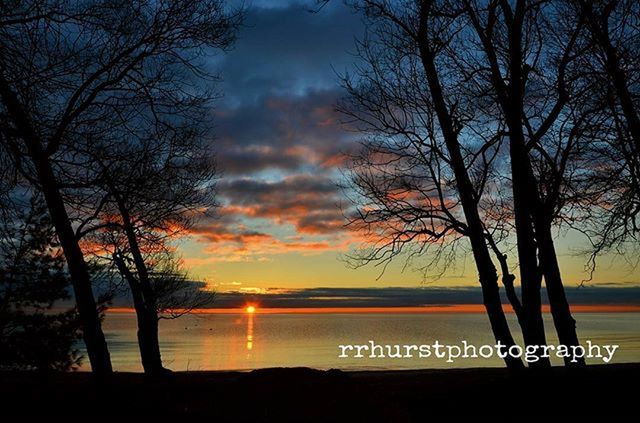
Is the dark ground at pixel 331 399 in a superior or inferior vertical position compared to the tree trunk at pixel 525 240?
inferior

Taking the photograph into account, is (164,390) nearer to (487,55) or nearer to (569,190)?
(487,55)

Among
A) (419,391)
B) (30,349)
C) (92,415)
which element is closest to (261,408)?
(92,415)

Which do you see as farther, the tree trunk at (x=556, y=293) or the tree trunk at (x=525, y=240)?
the tree trunk at (x=556, y=293)

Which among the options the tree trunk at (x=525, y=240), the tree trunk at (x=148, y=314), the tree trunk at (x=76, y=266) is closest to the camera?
the tree trunk at (x=76, y=266)

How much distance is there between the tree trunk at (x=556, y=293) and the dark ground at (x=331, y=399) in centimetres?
171

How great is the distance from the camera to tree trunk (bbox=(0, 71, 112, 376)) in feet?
36.9

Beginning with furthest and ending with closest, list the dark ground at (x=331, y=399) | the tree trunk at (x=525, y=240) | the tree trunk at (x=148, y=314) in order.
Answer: the tree trunk at (x=148, y=314) → the tree trunk at (x=525, y=240) → the dark ground at (x=331, y=399)

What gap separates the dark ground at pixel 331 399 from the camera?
9.41 metres

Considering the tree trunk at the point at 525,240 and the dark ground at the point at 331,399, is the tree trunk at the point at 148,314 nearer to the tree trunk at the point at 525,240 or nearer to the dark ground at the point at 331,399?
the dark ground at the point at 331,399

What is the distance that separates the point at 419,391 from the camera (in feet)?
39.9

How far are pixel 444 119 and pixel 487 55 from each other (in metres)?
1.70

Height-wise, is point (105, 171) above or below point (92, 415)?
above

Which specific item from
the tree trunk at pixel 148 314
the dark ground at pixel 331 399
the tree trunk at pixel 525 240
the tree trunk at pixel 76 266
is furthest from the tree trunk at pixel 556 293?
the tree trunk at pixel 148 314

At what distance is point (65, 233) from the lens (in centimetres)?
1178
